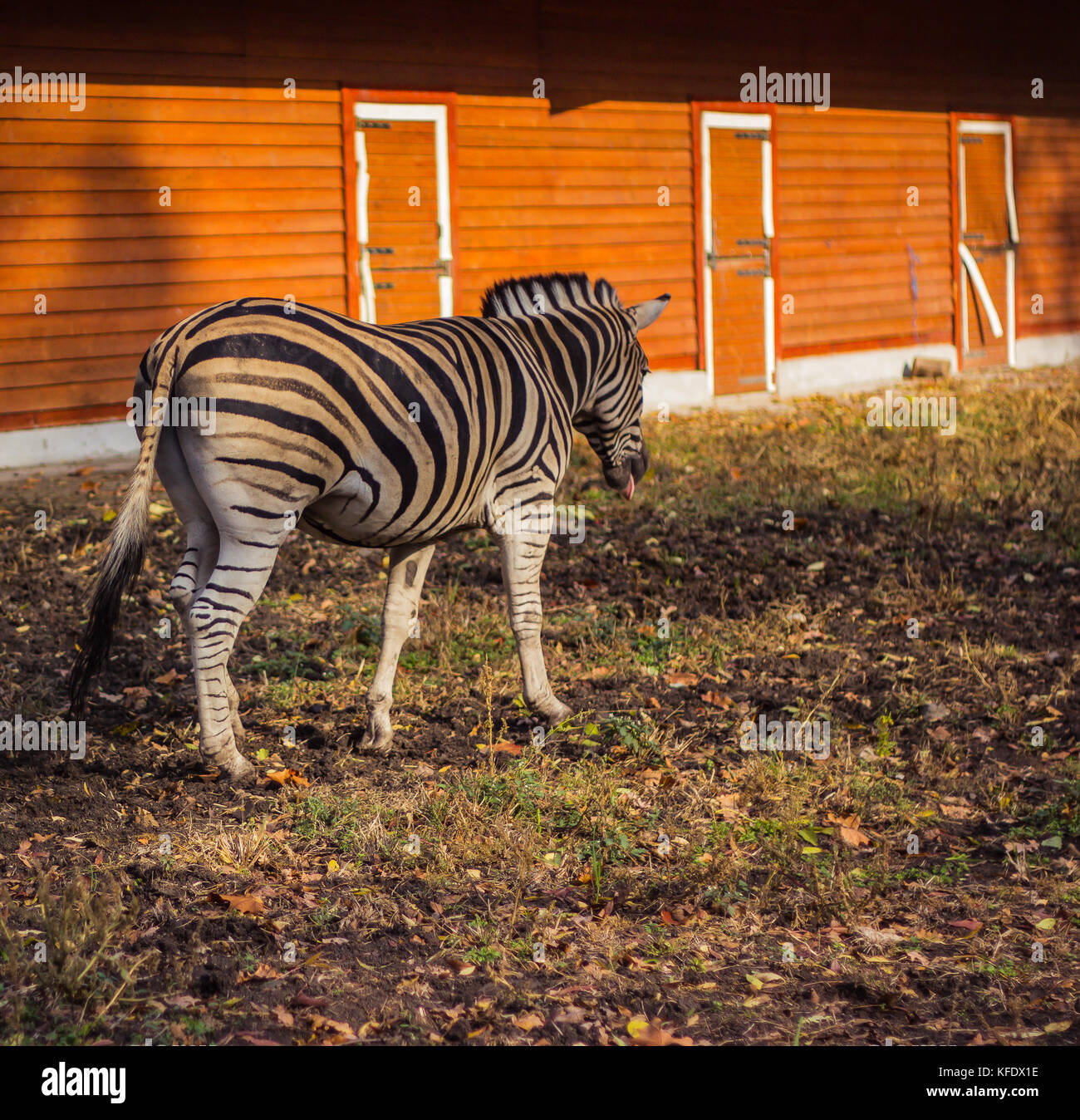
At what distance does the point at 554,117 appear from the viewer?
41.7ft

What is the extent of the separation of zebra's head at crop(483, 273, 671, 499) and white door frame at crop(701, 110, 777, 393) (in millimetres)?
8019

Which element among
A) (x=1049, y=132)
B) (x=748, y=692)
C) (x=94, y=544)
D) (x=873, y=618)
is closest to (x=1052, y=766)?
(x=748, y=692)

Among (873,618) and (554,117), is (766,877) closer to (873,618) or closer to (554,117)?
(873,618)

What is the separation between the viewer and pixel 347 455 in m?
4.57

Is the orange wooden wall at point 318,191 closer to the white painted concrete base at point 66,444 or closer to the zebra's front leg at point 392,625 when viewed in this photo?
the white painted concrete base at point 66,444

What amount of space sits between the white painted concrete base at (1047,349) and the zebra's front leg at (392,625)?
15168 millimetres

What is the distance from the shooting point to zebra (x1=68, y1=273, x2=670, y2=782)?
14.3 feet

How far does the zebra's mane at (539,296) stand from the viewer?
5.75 metres

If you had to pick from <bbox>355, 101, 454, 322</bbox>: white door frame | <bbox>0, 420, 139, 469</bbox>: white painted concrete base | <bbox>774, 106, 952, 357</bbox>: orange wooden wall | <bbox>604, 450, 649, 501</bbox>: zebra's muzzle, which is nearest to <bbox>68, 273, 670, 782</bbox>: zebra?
<bbox>604, 450, 649, 501</bbox>: zebra's muzzle

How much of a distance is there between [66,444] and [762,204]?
864 centimetres

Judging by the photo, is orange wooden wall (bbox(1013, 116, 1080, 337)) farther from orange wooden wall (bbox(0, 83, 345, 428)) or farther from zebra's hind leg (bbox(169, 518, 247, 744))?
zebra's hind leg (bbox(169, 518, 247, 744))

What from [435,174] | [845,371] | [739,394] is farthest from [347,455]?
[845,371]

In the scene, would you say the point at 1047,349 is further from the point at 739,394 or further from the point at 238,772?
the point at 238,772

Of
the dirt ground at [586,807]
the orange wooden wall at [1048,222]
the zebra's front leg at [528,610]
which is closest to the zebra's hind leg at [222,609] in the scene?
the dirt ground at [586,807]
